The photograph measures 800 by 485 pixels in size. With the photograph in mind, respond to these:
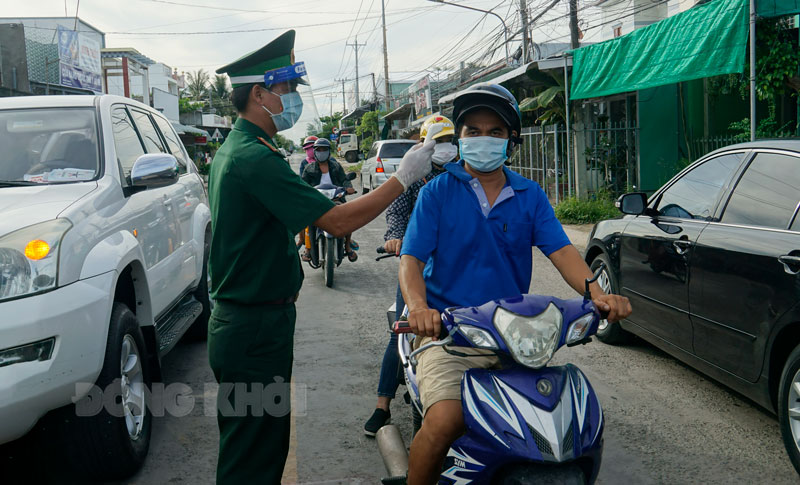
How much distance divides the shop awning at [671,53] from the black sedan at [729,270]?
488 centimetres

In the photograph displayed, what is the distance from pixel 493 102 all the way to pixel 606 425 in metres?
2.35

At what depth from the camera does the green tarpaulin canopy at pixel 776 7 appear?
28.2 feet

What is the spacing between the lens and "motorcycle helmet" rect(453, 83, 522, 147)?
9.64 ft

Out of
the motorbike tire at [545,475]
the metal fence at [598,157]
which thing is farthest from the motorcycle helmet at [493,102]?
the metal fence at [598,157]

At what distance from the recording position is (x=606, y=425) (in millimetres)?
4328

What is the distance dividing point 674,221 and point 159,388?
379 centimetres

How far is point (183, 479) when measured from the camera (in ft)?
12.1

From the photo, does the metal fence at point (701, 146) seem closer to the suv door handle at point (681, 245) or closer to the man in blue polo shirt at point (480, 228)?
the suv door handle at point (681, 245)

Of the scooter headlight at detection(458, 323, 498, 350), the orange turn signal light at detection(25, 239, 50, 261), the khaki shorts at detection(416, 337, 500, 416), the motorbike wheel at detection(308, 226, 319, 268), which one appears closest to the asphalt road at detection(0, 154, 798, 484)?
the khaki shorts at detection(416, 337, 500, 416)

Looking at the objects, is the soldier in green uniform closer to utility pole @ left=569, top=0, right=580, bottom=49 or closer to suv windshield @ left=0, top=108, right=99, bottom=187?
suv windshield @ left=0, top=108, right=99, bottom=187

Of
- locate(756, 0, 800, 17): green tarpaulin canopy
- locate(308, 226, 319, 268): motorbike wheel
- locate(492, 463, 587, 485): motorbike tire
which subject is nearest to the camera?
locate(492, 463, 587, 485): motorbike tire

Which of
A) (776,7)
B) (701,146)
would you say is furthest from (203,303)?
(701,146)

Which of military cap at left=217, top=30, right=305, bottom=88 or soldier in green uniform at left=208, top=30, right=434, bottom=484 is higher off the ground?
military cap at left=217, top=30, right=305, bottom=88

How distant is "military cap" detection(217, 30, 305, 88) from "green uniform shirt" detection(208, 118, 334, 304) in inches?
9.0
